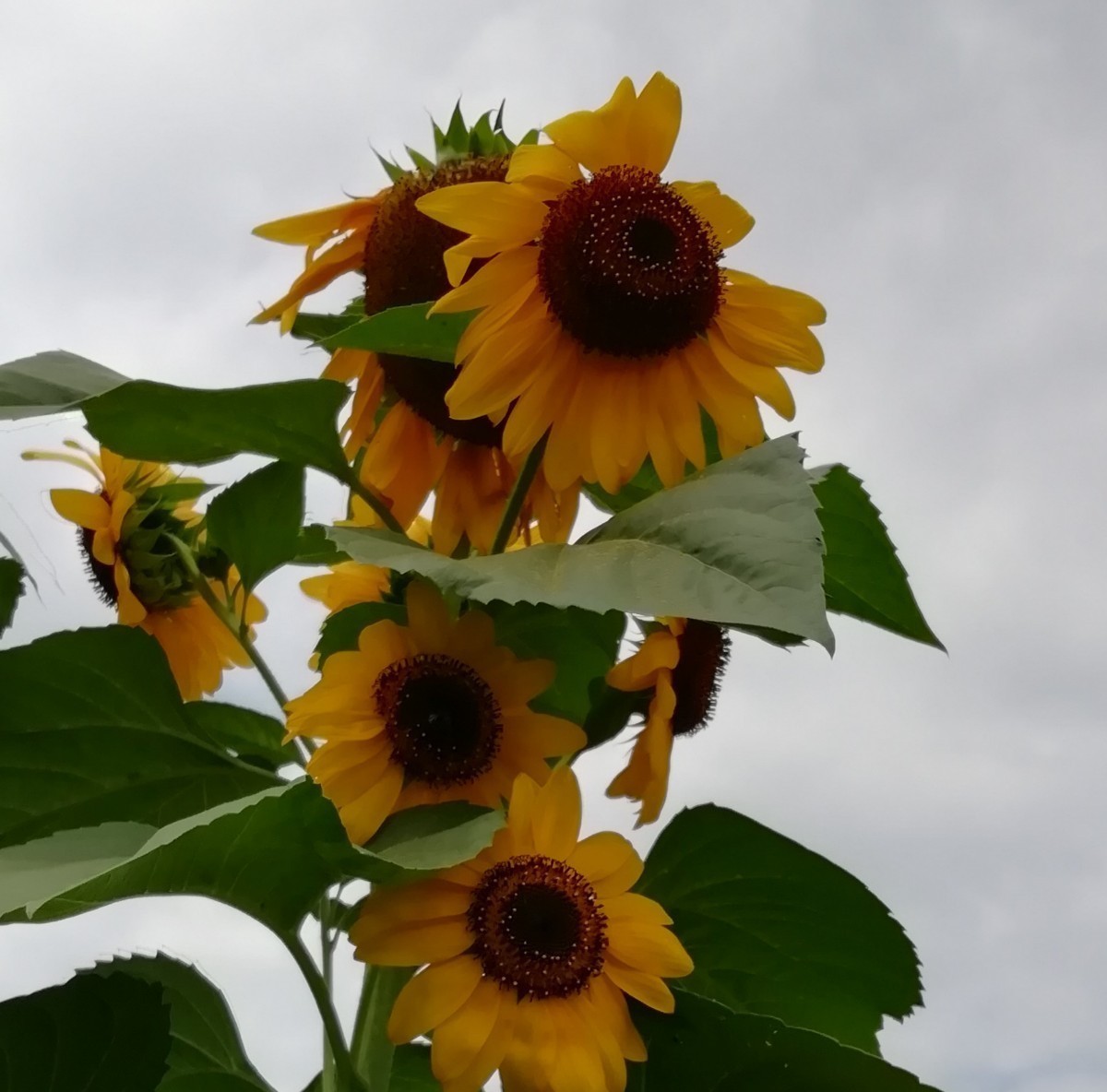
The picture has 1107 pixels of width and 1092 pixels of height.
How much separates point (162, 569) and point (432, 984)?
29 cm

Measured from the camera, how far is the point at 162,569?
0.60m

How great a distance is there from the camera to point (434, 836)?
1.23 ft

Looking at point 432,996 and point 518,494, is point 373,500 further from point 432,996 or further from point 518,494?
point 432,996

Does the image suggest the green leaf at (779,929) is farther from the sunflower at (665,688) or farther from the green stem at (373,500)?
the green stem at (373,500)

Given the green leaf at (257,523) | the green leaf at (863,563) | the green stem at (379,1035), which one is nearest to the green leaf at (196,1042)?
the green stem at (379,1035)

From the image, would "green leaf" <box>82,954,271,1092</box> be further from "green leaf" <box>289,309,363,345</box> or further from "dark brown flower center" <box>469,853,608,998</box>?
"green leaf" <box>289,309,363,345</box>

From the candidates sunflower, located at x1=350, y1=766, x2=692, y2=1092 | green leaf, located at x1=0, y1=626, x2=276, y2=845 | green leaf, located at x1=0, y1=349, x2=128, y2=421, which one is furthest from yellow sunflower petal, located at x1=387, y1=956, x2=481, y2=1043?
green leaf, located at x1=0, y1=349, x2=128, y2=421

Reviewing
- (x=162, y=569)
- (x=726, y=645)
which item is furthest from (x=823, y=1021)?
(x=162, y=569)

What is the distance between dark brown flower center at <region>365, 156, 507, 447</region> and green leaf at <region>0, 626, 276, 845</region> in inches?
5.4

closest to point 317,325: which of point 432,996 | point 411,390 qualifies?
point 411,390

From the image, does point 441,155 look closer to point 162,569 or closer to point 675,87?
point 675,87

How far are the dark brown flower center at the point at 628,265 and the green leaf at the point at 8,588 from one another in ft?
0.81

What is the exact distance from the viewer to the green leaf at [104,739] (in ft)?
1.45

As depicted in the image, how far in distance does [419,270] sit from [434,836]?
0.21 m
